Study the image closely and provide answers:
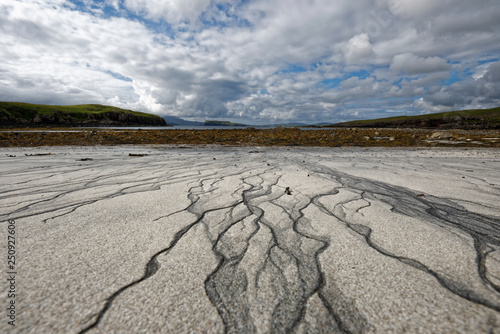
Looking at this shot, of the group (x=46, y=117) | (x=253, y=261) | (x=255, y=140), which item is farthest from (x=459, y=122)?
(x=46, y=117)

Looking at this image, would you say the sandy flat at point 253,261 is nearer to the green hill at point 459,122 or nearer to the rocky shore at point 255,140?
the rocky shore at point 255,140

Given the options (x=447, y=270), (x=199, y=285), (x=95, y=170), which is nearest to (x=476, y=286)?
(x=447, y=270)

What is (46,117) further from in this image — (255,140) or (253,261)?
(253,261)

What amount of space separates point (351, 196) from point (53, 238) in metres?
3.55

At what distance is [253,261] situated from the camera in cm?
164

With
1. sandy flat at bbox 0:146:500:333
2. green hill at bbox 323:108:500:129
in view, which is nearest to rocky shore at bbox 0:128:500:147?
sandy flat at bbox 0:146:500:333

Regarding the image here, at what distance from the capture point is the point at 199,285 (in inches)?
53.6

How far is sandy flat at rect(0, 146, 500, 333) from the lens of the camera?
1113 millimetres

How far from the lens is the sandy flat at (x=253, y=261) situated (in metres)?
1.11

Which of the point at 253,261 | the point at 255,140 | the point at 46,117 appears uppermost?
the point at 253,261

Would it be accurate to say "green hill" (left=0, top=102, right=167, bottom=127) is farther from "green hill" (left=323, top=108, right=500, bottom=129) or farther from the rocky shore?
"green hill" (left=323, top=108, right=500, bottom=129)

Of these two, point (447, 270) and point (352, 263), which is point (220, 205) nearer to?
point (352, 263)

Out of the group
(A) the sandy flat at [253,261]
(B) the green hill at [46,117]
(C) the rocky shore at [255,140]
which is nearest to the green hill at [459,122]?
(C) the rocky shore at [255,140]

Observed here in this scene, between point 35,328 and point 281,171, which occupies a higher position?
point 35,328
